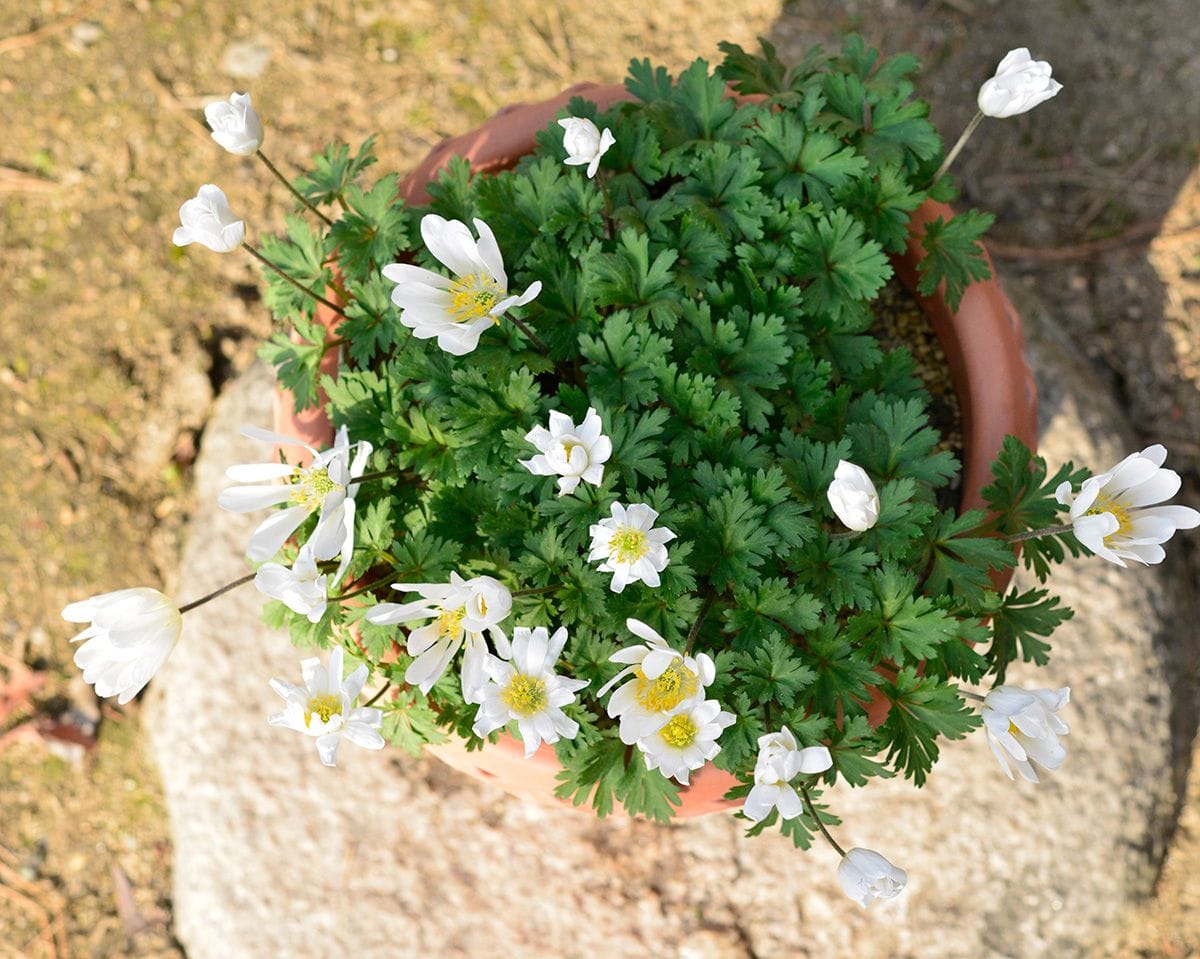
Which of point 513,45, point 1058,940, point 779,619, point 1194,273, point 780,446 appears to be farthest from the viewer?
point 513,45

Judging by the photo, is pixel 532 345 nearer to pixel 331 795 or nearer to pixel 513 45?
pixel 331 795

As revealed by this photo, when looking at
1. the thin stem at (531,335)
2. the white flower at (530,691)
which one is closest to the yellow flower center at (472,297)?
the thin stem at (531,335)

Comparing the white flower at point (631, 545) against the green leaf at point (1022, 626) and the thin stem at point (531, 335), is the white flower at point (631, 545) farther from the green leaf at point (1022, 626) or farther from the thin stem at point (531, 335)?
the green leaf at point (1022, 626)

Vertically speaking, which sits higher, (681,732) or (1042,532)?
(1042,532)

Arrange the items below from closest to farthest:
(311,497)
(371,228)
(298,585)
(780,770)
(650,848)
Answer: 1. (780,770)
2. (298,585)
3. (311,497)
4. (371,228)
5. (650,848)

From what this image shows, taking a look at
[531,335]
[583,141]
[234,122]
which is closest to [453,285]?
[531,335]

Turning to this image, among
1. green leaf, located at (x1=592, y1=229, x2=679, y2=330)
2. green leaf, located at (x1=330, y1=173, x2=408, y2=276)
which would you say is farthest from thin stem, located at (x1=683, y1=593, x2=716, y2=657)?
green leaf, located at (x1=330, y1=173, x2=408, y2=276)

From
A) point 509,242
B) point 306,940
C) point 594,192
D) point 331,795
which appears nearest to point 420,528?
point 509,242

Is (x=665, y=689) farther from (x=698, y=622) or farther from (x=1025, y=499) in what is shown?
(x=1025, y=499)
